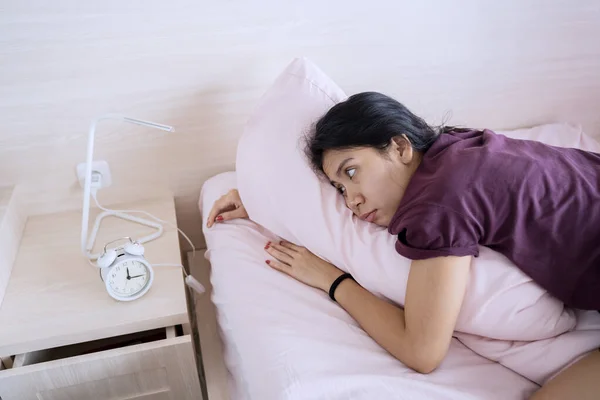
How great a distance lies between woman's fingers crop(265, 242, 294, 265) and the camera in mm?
1146

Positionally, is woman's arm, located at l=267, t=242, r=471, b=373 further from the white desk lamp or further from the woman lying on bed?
the white desk lamp

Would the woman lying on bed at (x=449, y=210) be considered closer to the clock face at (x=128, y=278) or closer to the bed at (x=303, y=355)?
the bed at (x=303, y=355)

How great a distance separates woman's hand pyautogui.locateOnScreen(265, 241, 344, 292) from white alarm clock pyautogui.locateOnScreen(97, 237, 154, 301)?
0.91 ft

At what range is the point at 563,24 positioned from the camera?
149 cm

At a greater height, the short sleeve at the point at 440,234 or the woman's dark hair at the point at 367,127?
the woman's dark hair at the point at 367,127

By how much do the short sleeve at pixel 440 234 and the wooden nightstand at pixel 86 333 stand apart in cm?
52

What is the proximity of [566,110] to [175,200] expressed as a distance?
1.28m

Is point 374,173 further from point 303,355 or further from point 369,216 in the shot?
point 303,355

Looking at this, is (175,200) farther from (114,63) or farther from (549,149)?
(549,149)

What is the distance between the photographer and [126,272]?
1.11 meters

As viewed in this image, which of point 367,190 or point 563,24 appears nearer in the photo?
point 367,190

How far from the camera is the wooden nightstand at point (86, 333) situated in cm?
103

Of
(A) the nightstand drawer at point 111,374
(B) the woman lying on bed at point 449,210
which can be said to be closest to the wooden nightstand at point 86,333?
(A) the nightstand drawer at point 111,374

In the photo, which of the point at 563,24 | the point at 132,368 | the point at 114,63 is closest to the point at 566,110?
the point at 563,24
